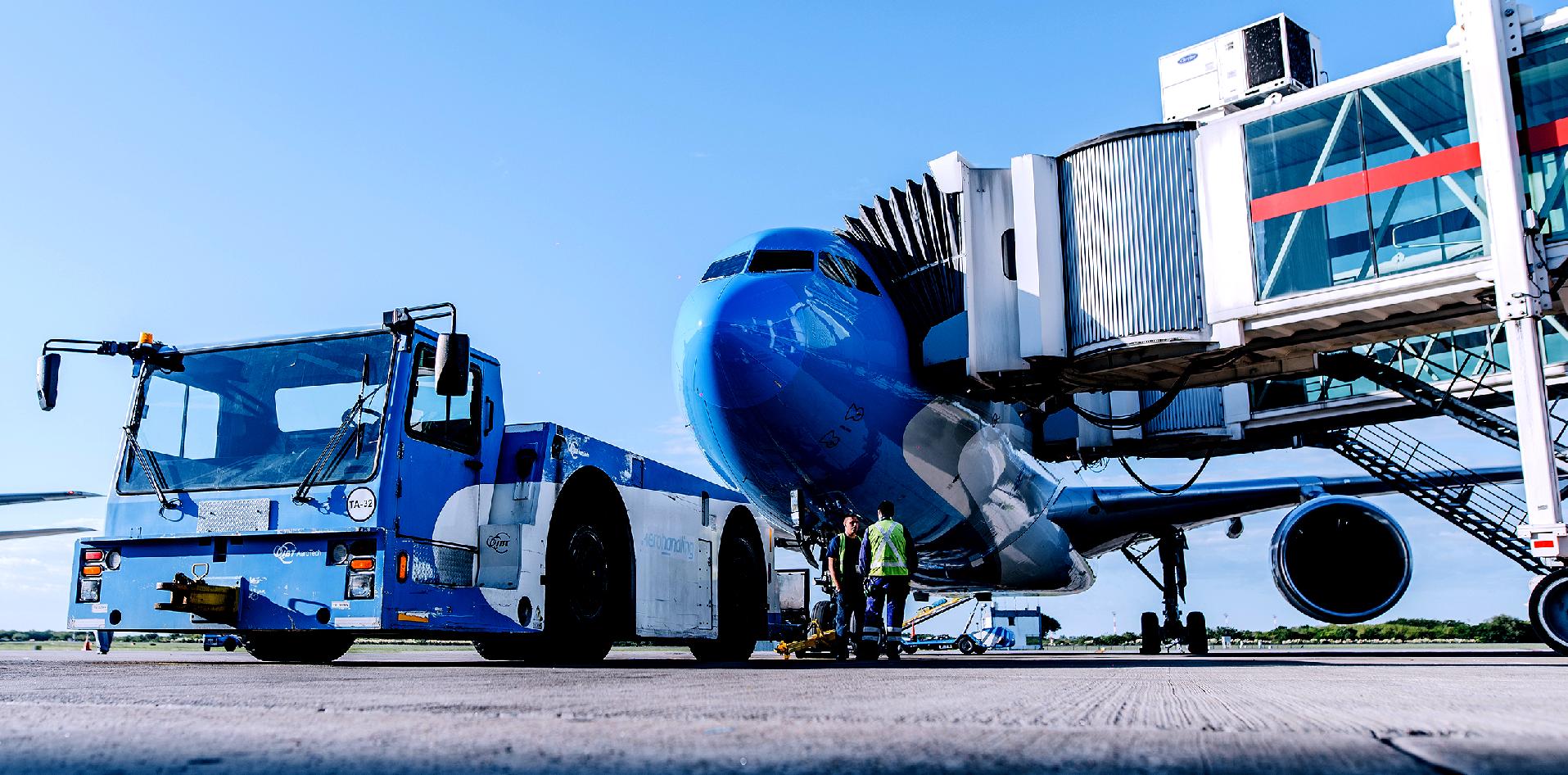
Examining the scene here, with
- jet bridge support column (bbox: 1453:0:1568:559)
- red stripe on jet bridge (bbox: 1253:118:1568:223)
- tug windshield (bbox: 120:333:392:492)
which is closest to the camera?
tug windshield (bbox: 120:333:392:492)

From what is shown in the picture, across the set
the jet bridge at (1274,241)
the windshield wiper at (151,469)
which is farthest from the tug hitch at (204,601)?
the jet bridge at (1274,241)

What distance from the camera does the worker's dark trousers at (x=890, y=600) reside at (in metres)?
9.38

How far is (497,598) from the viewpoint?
7516 millimetres

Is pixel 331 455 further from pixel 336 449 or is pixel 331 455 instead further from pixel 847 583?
pixel 847 583

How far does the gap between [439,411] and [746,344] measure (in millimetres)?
2704

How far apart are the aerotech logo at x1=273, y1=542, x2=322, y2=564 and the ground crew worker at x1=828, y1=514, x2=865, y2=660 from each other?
426 centimetres

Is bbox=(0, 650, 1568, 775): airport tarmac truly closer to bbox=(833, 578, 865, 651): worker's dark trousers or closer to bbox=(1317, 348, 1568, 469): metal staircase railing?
bbox=(833, 578, 865, 651): worker's dark trousers

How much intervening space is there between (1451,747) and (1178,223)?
916 cm

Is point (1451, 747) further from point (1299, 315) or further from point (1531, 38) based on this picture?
point (1531, 38)

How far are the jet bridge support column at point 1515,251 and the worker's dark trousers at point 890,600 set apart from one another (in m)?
4.71

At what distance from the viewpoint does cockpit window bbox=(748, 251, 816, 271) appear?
10.0 meters

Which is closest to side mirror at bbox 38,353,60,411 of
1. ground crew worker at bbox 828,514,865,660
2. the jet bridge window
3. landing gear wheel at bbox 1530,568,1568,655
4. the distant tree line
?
ground crew worker at bbox 828,514,865,660

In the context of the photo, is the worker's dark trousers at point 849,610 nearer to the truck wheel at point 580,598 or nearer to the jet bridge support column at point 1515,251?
the truck wheel at point 580,598

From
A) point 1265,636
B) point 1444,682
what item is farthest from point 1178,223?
point 1265,636
